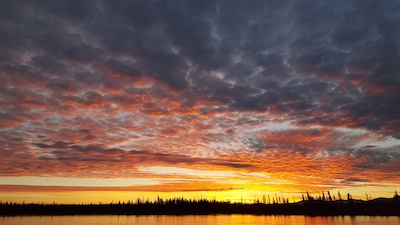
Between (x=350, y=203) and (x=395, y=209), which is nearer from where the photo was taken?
(x=395, y=209)

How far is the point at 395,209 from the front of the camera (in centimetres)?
17550

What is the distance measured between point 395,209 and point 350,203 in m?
27.9

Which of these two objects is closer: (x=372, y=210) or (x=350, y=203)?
(x=372, y=210)

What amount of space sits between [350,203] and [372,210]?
49.7ft

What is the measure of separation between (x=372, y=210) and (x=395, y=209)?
13.2 meters

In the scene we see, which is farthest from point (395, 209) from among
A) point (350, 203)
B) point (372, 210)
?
point (350, 203)

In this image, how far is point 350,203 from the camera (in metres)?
200

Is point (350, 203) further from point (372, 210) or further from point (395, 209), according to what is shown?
point (395, 209)

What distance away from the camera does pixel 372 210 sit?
610 ft
